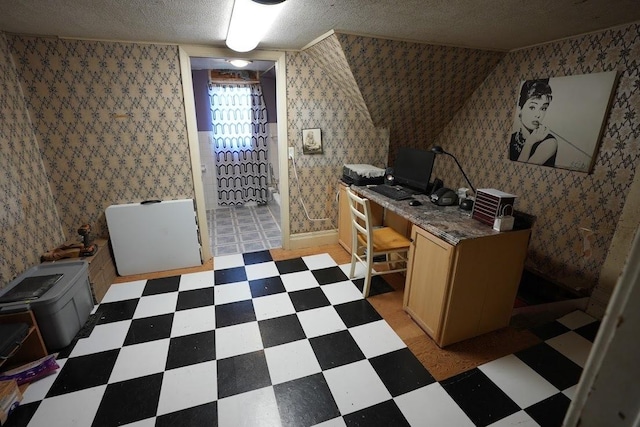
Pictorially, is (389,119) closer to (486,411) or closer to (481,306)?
(481,306)

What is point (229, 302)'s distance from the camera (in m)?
2.48

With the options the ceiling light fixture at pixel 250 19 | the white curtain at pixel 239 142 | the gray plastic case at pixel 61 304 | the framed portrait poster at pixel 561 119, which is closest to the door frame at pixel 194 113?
the ceiling light fixture at pixel 250 19

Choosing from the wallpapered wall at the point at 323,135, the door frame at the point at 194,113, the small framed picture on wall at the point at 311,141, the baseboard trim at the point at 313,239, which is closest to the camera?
the door frame at the point at 194,113

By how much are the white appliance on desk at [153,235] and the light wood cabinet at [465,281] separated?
2077mm

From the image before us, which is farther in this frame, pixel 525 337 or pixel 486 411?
pixel 525 337

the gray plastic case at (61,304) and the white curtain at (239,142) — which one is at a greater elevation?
the white curtain at (239,142)

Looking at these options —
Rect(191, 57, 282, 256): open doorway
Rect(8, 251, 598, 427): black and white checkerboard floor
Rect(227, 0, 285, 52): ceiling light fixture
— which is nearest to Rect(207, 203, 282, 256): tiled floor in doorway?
Rect(191, 57, 282, 256): open doorway

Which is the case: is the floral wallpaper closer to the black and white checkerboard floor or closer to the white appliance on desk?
the white appliance on desk

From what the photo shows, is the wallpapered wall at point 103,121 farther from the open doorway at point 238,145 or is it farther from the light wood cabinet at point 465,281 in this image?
the light wood cabinet at point 465,281

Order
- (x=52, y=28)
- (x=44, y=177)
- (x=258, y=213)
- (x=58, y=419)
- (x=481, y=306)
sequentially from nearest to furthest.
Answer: (x=58, y=419) → (x=481, y=306) → (x=52, y=28) → (x=44, y=177) → (x=258, y=213)

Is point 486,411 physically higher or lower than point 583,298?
lower

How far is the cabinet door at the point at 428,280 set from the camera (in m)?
1.86

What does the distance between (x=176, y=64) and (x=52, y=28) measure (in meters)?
0.80

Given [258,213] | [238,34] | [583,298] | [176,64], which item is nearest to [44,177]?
[176,64]
